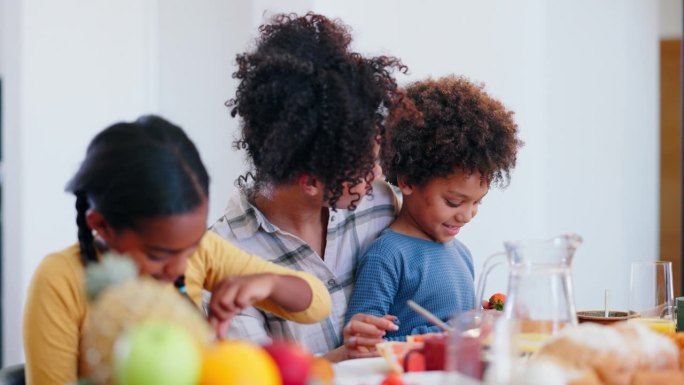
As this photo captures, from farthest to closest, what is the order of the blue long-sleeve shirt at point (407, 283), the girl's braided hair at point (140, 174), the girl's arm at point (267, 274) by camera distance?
1. the blue long-sleeve shirt at point (407, 283)
2. the girl's arm at point (267, 274)
3. the girl's braided hair at point (140, 174)

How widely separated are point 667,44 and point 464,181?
3818mm

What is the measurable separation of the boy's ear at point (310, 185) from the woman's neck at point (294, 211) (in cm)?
3

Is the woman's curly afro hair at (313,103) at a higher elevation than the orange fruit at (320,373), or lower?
higher

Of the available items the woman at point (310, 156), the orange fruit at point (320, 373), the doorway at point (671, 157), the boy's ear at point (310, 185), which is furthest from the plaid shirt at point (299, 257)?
the doorway at point (671, 157)

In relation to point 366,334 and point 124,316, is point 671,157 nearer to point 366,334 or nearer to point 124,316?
point 366,334

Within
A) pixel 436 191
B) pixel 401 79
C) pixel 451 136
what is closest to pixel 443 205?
pixel 436 191

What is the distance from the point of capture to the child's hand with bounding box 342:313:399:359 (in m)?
1.50

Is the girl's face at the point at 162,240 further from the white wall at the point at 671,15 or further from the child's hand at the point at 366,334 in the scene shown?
the white wall at the point at 671,15

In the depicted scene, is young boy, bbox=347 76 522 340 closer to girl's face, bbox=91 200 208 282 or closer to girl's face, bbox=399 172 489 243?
girl's face, bbox=399 172 489 243

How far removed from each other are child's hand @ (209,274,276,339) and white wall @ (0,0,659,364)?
6.71ft

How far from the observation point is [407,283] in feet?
6.04

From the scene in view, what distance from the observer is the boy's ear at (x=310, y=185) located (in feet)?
5.49

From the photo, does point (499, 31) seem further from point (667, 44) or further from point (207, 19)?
point (667, 44)

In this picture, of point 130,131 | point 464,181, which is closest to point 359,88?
point 464,181
